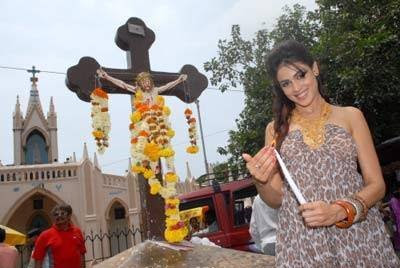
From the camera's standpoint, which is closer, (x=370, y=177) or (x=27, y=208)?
(x=370, y=177)

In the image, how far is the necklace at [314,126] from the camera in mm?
1608

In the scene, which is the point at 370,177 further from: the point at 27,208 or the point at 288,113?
the point at 27,208

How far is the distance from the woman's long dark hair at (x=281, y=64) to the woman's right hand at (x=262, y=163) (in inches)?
6.1

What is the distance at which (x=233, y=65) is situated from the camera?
10.6 m

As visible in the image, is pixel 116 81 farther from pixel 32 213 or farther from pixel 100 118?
pixel 32 213

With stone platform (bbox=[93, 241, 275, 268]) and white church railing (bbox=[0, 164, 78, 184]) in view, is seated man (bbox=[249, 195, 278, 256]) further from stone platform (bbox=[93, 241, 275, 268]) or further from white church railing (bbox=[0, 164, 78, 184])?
white church railing (bbox=[0, 164, 78, 184])

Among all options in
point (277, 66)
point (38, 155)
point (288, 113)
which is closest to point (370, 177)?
point (288, 113)

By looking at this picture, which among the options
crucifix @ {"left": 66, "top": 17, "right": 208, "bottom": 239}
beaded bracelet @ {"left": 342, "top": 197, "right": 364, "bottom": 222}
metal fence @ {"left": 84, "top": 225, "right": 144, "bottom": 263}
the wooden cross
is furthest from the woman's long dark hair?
metal fence @ {"left": 84, "top": 225, "right": 144, "bottom": 263}

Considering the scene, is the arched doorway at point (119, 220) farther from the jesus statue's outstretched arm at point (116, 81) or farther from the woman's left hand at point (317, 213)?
the woman's left hand at point (317, 213)

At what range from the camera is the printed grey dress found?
4.77 ft

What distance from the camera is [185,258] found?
2.92 metres

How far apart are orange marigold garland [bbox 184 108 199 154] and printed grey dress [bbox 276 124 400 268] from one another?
3.27m

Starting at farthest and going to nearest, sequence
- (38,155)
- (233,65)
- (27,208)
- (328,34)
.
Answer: (38,155), (27,208), (233,65), (328,34)

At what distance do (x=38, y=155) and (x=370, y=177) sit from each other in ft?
89.4
